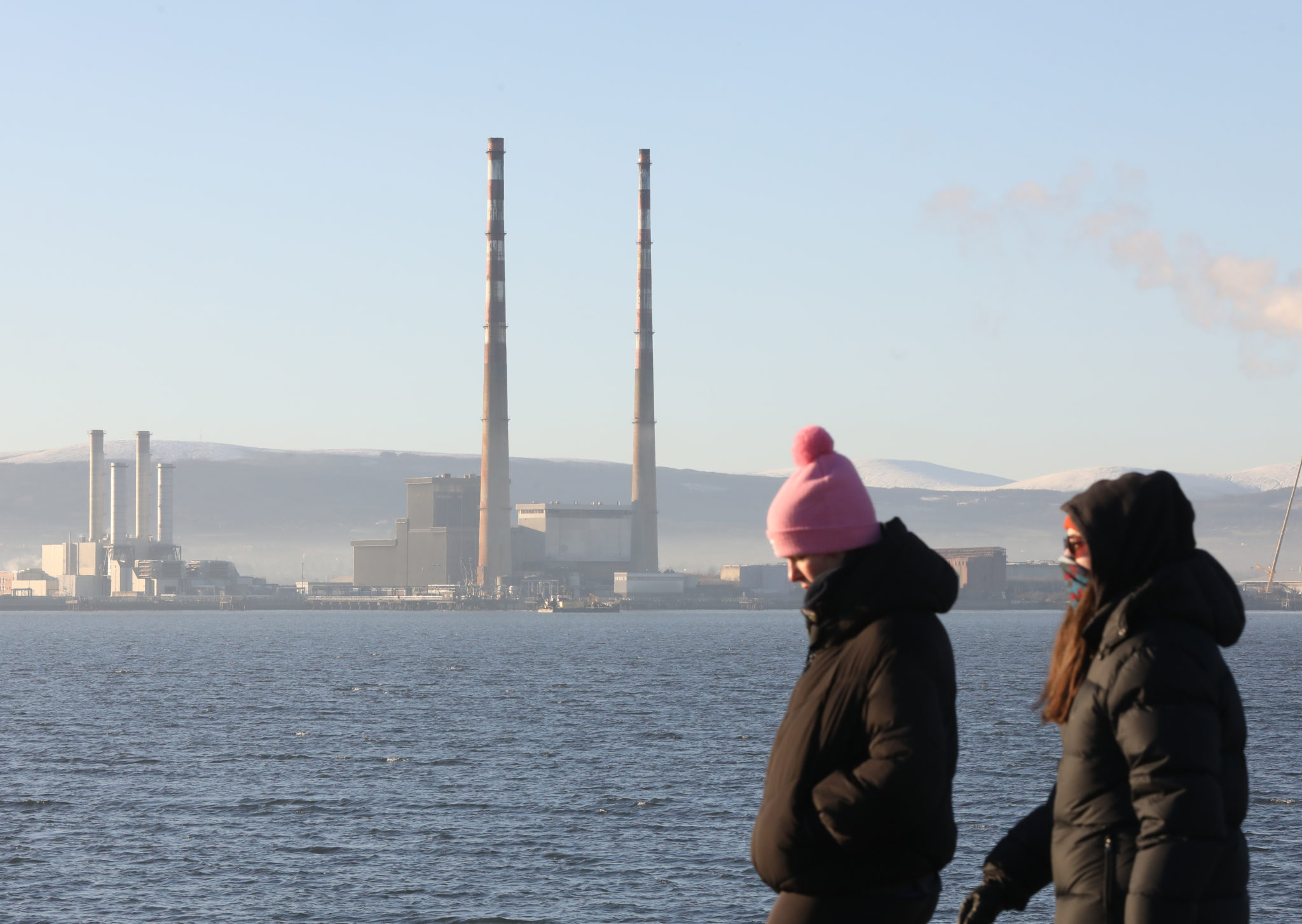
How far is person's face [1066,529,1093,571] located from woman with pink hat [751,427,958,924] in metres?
0.42

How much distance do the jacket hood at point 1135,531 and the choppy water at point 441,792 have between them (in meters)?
19.8

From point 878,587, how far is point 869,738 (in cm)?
43

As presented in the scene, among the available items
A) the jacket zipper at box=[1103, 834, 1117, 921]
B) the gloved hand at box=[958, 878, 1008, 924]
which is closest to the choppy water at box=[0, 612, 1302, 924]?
the gloved hand at box=[958, 878, 1008, 924]

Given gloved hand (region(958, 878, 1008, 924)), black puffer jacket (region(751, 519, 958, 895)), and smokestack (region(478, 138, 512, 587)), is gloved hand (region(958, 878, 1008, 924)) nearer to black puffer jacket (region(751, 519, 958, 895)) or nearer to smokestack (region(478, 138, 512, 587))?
black puffer jacket (region(751, 519, 958, 895))

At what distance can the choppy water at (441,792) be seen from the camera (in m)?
25.0

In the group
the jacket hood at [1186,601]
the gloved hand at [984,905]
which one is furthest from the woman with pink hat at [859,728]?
the jacket hood at [1186,601]

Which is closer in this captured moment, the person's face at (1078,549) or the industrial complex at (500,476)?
the person's face at (1078,549)

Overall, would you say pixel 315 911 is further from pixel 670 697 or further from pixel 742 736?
pixel 670 697

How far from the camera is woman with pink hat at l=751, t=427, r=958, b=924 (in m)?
4.25

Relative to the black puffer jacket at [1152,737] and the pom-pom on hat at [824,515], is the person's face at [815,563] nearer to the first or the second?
the pom-pom on hat at [824,515]

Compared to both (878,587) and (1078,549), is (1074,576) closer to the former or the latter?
(1078,549)

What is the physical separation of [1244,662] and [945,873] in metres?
79.2

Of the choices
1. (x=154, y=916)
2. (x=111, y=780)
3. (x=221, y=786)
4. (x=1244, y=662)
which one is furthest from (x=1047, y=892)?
(x=1244, y=662)

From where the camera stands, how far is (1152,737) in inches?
163
